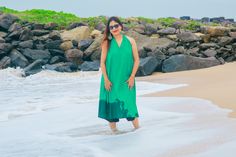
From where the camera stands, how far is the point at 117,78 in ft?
21.0

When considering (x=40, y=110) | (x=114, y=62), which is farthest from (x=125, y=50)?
(x=40, y=110)

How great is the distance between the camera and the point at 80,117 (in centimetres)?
786

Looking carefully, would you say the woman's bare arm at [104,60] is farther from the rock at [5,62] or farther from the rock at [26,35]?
the rock at [26,35]

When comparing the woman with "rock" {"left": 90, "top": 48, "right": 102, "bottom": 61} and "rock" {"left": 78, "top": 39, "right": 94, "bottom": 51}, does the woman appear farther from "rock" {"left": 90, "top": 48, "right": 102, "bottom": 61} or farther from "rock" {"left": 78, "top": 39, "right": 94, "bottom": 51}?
"rock" {"left": 78, "top": 39, "right": 94, "bottom": 51}

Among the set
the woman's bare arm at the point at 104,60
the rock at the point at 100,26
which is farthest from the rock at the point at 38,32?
the woman's bare arm at the point at 104,60

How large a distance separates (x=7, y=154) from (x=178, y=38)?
50.7 ft

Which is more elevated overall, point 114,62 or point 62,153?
point 114,62

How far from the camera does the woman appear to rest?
6383 millimetres

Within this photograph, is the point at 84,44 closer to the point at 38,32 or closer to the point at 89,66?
the point at 89,66

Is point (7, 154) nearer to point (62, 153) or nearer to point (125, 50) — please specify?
point (62, 153)

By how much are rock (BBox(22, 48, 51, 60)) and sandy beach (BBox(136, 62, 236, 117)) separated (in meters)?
5.99

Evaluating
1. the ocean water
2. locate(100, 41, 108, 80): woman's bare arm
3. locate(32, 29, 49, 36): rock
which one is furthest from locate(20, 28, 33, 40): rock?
locate(100, 41, 108, 80): woman's bare arm

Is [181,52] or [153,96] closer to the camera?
[153,96]

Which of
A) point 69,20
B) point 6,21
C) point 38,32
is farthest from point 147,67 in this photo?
point 69,20
